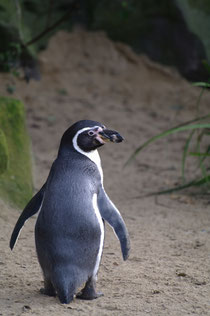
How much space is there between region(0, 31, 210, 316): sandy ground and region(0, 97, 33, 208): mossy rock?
0.56ft

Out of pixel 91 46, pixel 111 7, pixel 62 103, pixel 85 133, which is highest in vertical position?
pixel 85 133

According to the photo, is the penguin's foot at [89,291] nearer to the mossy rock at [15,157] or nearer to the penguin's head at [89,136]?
the penguin's head at [89,136]

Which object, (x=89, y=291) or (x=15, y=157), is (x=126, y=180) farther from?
(x=89, y=291)

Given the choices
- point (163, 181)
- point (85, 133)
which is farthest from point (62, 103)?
point (85, 133)

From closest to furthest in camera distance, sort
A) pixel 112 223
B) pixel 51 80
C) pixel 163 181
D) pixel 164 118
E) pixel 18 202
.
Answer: pixel 112 223, pixel 18 202, pixel 163 181, pixel 164 118, pixel 51 80

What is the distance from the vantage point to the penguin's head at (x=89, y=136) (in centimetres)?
292

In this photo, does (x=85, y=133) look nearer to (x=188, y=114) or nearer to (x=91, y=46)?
(x=188, y=114)

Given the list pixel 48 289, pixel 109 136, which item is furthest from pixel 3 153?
pixel 48 289

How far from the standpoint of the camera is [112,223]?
2781mm

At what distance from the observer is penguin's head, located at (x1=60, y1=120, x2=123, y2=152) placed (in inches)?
115

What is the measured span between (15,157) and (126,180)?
5.01 ft

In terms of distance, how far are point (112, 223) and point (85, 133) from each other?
499mm

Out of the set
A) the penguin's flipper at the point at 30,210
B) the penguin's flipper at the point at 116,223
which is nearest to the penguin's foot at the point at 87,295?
the penguin's flipper at the point at 116,223

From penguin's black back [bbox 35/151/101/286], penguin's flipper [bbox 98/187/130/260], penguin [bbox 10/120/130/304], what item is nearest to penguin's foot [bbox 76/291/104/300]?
penguin [bbox 10/120/130/304]
